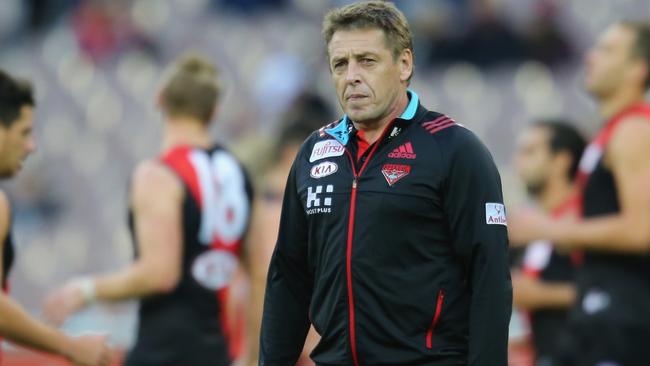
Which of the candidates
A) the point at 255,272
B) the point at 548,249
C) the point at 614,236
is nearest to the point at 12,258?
the point at 255,272

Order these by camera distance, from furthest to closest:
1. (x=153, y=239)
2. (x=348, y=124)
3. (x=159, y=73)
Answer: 1. (x=159, y=73)
2. (x=153, y=239)
3. (x=348, y=124)

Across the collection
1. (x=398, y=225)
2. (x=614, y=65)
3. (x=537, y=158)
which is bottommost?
(x=398, y=225)

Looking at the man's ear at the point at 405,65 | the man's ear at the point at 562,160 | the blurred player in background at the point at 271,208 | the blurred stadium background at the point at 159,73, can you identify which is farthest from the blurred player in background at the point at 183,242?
the blurred stadium background at the point at 159,73

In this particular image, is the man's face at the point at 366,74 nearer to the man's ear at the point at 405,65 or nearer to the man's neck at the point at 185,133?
the man's ear at the point at 405,65

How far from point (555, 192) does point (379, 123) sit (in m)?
3.68

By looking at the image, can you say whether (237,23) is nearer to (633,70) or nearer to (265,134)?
(265,134)

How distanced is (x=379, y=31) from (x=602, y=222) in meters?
2.28

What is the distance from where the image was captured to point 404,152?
3.69 m

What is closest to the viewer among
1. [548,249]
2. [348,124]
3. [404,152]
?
[404,152]

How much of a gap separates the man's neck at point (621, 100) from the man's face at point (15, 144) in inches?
112

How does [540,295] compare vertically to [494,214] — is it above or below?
below

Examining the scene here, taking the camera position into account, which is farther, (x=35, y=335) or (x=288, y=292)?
(x=35, y=335)

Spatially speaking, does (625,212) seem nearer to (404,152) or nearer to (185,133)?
(185,133)

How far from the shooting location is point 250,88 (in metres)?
12.2
